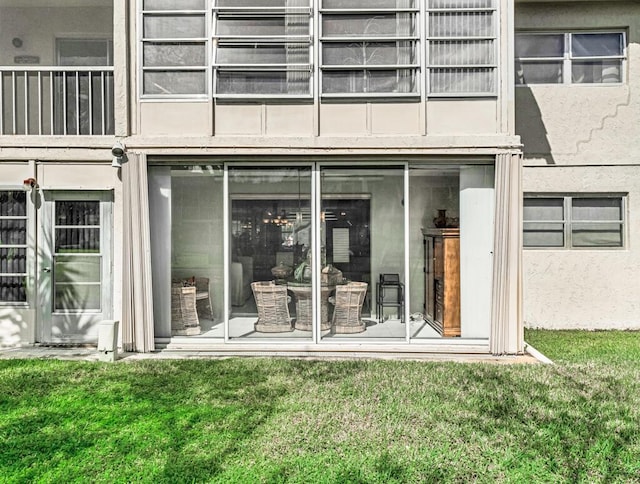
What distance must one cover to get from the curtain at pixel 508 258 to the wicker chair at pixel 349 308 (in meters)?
2.15

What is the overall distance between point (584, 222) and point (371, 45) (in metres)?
5.81

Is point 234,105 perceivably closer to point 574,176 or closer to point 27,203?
point 27,203

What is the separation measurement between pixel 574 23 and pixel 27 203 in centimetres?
1122

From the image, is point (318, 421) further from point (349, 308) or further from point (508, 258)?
point (508, 258)

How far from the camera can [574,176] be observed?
8641 mm

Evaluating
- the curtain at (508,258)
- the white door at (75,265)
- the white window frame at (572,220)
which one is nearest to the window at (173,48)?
the white door at (75,265)

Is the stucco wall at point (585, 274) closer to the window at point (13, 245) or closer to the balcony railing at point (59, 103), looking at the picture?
the balcony railing at point (59, 103)

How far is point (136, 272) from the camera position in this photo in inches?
263

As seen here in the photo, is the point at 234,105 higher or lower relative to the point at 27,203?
higher

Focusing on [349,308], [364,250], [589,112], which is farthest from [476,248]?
[589,112]

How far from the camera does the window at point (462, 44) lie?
6711mm

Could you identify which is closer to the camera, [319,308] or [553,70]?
[319,308]

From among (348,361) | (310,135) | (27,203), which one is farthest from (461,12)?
(27,203)

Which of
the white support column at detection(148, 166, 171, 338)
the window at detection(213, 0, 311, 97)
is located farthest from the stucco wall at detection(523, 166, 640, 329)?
the white support column at detection(148, 166, 171, 338)
